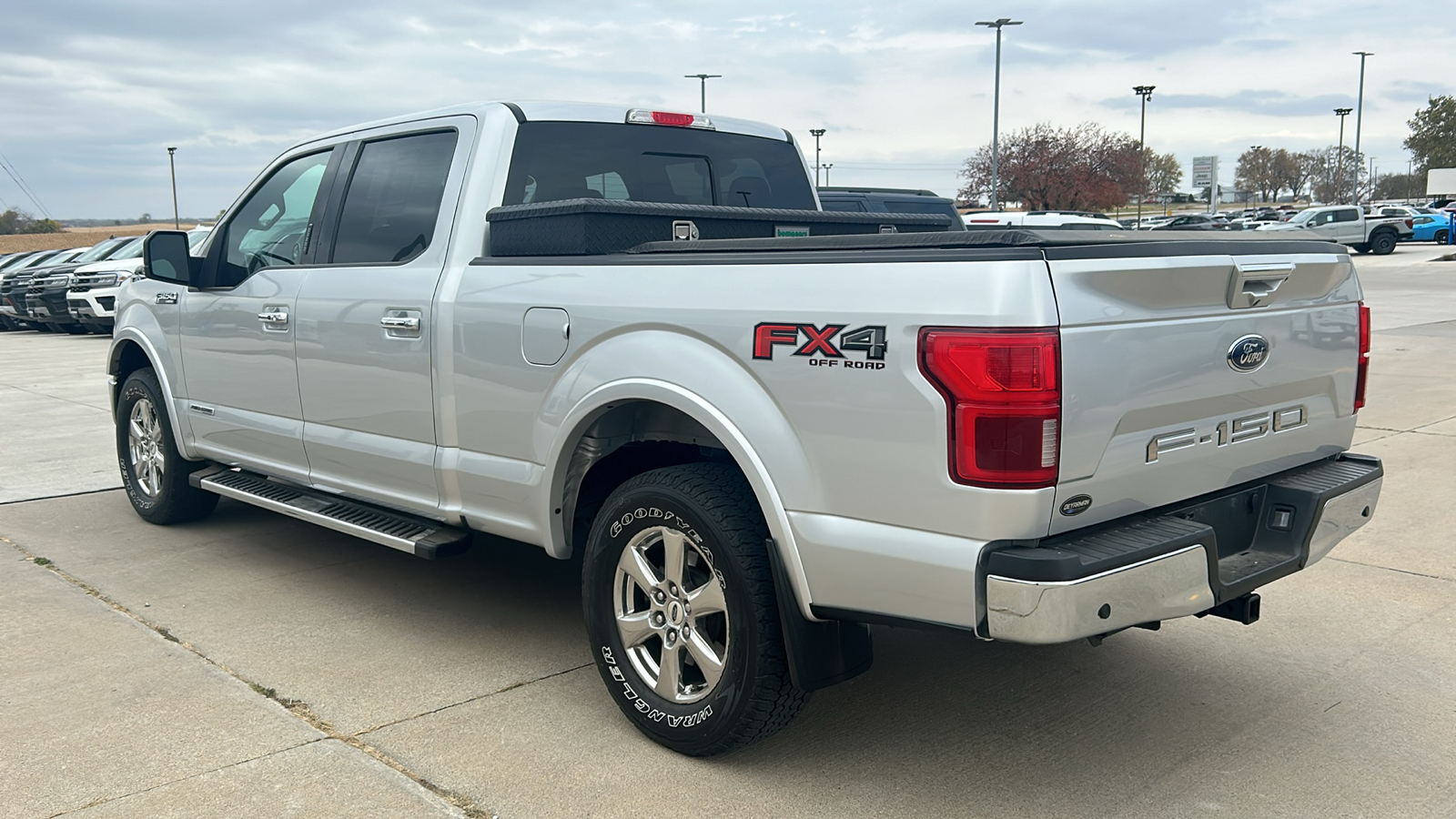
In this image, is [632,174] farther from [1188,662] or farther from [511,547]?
[1188,662]

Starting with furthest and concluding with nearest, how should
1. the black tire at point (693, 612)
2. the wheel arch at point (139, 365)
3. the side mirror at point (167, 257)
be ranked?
1. the wheel arch at point (139, 365)
2. the side mirror at point (167, 257)
3. the black tire at point (693, 612)

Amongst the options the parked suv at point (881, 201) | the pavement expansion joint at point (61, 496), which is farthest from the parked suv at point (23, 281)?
the pavement expansion joint at point (61, 496)

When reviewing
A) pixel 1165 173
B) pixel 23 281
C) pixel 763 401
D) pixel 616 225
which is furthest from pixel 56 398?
pixel 1165 173

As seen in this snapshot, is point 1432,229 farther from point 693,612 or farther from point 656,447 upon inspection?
point 693,612

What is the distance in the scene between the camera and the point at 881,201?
15.3 m

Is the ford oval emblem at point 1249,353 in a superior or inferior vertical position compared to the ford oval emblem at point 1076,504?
superior

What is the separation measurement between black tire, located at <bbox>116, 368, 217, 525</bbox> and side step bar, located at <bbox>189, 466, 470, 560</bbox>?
15.4 inches

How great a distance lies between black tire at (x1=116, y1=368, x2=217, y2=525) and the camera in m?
6.01

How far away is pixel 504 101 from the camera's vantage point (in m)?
4.42

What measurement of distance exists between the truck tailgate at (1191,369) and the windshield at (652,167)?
7.62 feet

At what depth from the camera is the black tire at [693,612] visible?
10.3 ft

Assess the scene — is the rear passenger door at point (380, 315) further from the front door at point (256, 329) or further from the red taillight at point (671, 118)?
the red taillight at point (671, 118)

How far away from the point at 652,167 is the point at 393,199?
1028mm

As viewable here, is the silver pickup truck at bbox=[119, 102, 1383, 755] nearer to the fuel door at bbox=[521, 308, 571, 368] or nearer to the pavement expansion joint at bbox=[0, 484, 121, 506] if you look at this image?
the fuel door at bbox=[521, 308, 571, 368]
